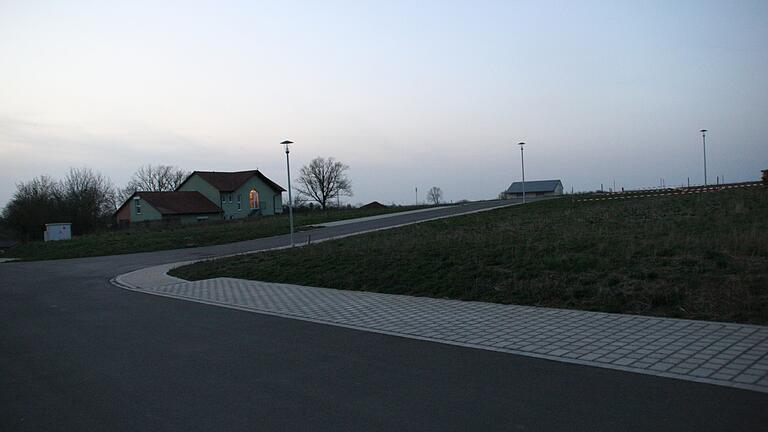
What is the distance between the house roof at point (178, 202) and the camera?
61.6 meters

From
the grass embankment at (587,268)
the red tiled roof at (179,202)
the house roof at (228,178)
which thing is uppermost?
the house roof at (228,178)

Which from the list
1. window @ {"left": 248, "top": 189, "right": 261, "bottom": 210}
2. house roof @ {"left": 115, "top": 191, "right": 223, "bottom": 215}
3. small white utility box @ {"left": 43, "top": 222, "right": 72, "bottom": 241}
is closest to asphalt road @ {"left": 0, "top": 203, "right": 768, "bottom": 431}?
small white utility box @ {"left": 43, "top": 222, "right": 72, "bottom": 241}

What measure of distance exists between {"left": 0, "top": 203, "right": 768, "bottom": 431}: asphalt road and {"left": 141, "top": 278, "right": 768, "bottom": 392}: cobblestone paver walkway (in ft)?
1.24

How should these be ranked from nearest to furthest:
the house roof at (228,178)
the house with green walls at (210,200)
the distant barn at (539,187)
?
the house with green walls at (210,200) → the house roof at (228,178) → the distant barn at (539,187)

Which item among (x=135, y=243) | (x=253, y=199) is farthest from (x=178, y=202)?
(x=135, y=243)

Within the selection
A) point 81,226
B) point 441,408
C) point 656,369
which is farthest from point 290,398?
point 81,226

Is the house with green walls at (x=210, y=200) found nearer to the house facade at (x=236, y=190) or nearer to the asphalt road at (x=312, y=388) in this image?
the house facade at (x=236, y=190)

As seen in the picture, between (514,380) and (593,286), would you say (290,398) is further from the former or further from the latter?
(593,286)

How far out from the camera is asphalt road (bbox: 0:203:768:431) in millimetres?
4871

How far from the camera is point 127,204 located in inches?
2552

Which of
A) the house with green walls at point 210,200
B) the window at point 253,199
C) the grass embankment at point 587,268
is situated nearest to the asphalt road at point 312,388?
the grass embankment at point 587,268

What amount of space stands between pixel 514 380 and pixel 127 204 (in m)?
65.4

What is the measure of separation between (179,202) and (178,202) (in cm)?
10

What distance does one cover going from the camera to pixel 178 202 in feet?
209
